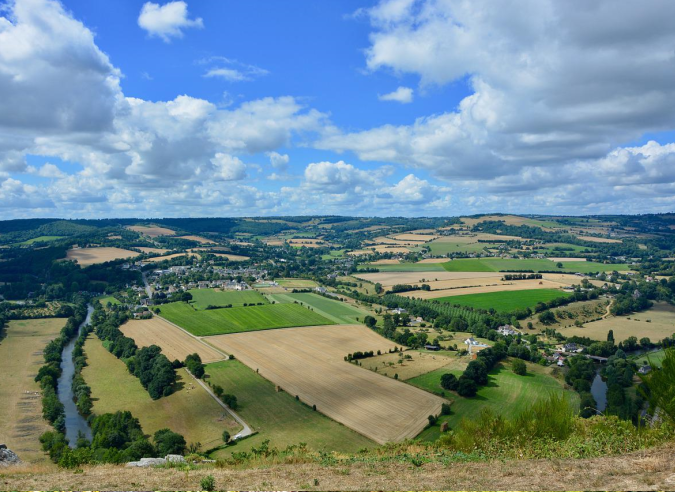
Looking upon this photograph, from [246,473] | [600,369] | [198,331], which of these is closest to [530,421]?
[246,473]

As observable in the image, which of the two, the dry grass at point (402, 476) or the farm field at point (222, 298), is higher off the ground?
the dry grass at point (402, 476)

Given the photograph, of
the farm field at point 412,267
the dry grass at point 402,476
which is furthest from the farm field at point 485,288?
the dry grass at point 402,476

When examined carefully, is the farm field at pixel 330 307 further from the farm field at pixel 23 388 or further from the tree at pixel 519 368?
the farm field at pixel 23 388

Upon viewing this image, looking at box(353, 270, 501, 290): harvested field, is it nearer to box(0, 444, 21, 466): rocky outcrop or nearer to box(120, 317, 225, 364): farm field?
box(120, 317, 225, 364): farm field

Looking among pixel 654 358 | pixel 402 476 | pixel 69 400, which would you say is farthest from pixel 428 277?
pixel 402 476

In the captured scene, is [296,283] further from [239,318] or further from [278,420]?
[278,420]

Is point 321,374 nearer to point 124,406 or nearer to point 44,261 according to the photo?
point 124,406
